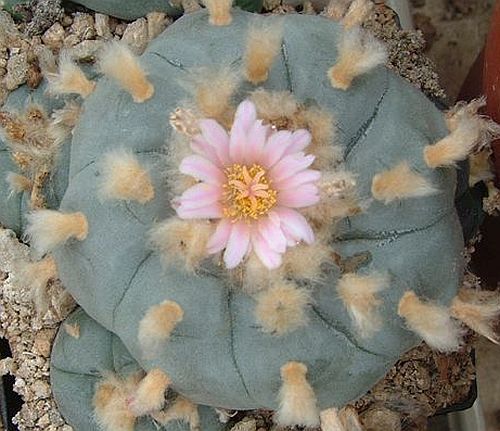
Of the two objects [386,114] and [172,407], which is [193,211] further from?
[172,407]

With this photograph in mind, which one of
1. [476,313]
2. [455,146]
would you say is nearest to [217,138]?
[455,146]

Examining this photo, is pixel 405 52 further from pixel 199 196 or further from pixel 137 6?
pixel 199 196

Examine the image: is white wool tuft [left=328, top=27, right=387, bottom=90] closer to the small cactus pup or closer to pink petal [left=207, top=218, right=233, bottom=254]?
pink petal [left=207, top=218, right=233, bottom=254]

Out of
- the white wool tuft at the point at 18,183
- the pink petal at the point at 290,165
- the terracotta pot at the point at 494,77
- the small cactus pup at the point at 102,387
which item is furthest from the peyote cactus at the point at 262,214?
the terracotta pot at the point at 494,77

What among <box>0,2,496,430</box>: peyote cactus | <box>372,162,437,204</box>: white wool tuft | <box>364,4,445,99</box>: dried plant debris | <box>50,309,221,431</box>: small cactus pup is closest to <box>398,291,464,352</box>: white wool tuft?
<box>0,2,496,430</box>: peyote cactus

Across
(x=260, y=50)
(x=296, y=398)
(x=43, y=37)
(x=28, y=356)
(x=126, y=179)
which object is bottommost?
(x=28, y=356)

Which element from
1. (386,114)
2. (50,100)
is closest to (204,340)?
(386,114)
